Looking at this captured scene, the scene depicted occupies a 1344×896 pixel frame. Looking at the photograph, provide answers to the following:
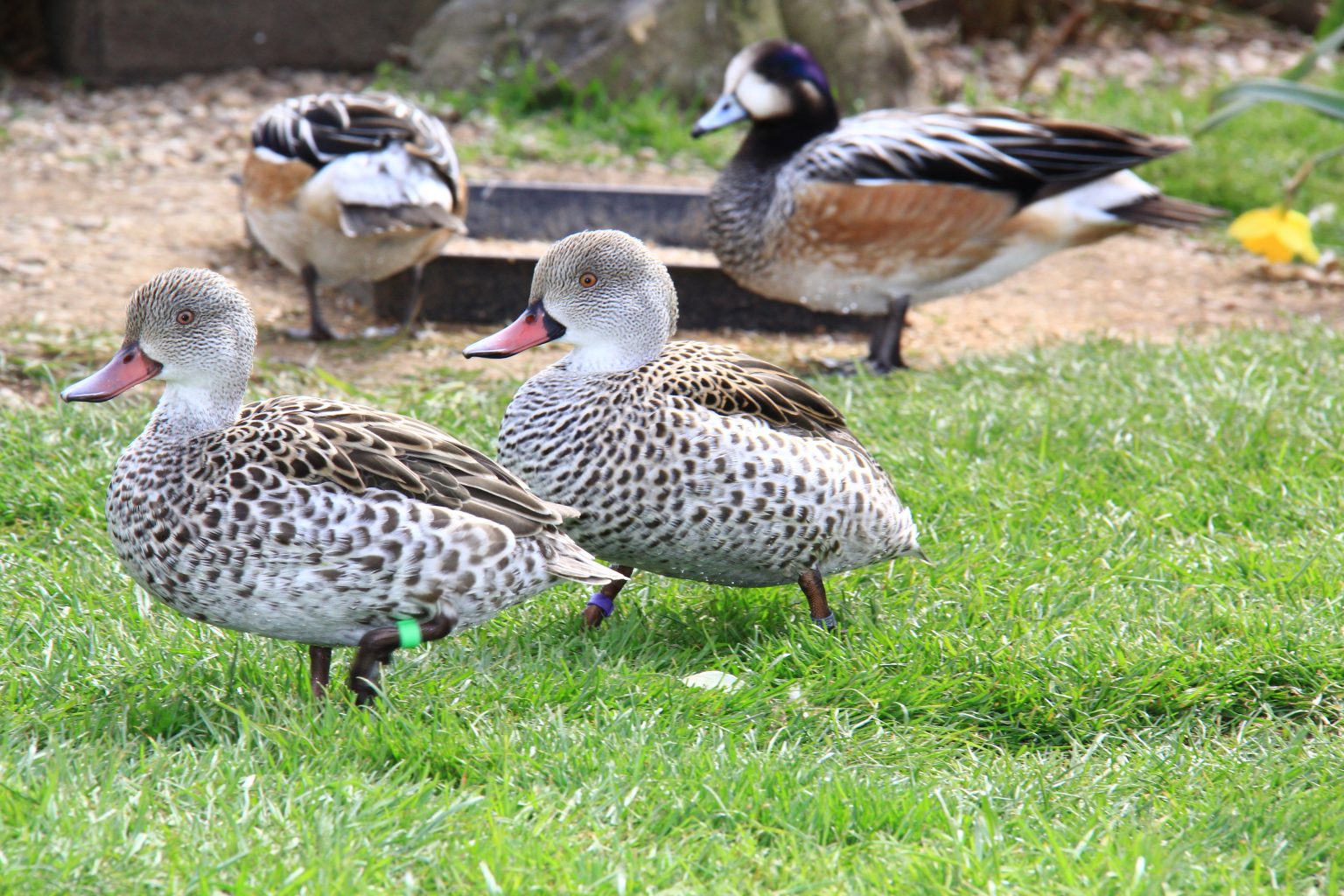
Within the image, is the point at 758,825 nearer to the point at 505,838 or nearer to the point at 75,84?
the point at 505,838

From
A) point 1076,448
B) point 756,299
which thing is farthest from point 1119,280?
point 1076,448

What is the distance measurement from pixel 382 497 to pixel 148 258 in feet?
13.8

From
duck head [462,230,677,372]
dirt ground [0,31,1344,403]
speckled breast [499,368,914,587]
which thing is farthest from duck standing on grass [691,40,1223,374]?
speckled breast [499,368,914,587]

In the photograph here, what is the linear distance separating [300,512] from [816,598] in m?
1.24

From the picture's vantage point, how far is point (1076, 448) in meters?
4.53

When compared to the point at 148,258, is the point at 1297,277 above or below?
above

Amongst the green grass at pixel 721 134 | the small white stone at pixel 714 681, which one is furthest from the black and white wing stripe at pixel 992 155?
the small white stone at pixel 714 681

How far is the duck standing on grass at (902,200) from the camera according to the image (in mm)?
5637

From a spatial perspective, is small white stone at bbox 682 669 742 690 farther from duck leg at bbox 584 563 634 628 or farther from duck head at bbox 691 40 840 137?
duck head at bbox 691 40 840 137

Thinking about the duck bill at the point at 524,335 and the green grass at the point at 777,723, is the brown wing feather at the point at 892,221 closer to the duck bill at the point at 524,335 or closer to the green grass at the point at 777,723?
the green grass at the point at 777,723

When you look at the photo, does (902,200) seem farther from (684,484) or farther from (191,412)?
(191,412)

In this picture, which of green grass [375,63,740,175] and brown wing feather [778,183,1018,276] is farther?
green grass [375,63,740,175]

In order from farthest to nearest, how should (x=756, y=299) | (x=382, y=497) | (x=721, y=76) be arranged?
(x=721, y=76), (x=756, y=299), (x=382, y=497)

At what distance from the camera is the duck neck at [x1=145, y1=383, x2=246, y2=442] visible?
9.65ft
